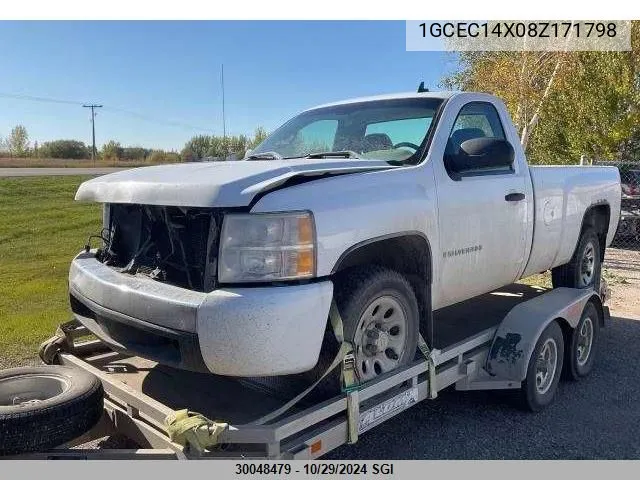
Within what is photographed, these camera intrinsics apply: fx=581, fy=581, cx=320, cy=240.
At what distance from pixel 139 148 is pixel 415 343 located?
Answer: 211 ft

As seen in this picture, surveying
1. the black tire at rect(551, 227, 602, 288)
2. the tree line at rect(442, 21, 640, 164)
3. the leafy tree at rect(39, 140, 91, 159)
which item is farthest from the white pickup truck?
the leafy tree at rect(39, 140, 91, 159)

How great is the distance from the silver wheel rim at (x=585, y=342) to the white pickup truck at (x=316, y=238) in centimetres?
93

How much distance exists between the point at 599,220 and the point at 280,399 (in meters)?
4.58

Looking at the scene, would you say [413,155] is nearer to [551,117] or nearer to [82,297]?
[82,297]

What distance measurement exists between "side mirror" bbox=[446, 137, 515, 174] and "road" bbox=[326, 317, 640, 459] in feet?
5.69

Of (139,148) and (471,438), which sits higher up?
(139,148)

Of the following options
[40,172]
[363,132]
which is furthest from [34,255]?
[40,172]

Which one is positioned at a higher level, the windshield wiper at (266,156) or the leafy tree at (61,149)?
the leafy tree at (61,149)

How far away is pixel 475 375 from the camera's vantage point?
4238 mm

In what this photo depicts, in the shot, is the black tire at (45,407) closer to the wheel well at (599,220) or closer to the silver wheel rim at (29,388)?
the silver wheel rim at (29,388)

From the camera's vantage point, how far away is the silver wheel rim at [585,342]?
518 cm

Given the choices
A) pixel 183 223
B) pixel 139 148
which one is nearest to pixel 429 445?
pixel 183 223

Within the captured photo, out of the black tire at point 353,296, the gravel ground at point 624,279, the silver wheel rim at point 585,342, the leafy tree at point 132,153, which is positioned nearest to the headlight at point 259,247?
the black tire at point 353,296

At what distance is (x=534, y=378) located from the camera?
4.32 meters
